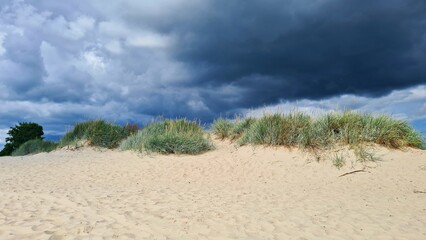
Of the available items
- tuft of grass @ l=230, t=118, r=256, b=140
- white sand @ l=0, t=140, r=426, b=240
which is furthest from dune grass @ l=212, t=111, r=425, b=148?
tuft of grass @ l=230, t=118, r=256, b=140

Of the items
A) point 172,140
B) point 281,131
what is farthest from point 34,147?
point 281,131

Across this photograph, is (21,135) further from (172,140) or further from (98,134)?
(172,140)

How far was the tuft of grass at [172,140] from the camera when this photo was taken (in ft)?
49.8

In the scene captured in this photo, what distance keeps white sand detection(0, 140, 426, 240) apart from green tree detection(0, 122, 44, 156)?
10667mm

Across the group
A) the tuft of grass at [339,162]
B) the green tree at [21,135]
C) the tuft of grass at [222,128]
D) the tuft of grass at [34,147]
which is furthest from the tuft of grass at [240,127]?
the green tree at [21,135]

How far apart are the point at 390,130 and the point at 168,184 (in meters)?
7.84

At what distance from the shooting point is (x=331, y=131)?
1386 cm

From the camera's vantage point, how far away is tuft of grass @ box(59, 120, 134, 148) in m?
18.5

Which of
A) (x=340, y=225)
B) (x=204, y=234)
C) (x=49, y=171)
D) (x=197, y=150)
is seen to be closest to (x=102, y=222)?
→ (x=204, y=234)

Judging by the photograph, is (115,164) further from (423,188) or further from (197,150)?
(423,188)

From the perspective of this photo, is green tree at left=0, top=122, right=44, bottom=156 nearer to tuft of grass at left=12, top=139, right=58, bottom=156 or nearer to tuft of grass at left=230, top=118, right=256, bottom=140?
tuft of grass at left=12, top=139, right=58, bottom=156

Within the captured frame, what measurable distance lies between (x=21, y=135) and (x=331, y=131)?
2031 cm

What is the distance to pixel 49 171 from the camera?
13172mm

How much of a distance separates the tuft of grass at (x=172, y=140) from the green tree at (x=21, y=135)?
442 inches
